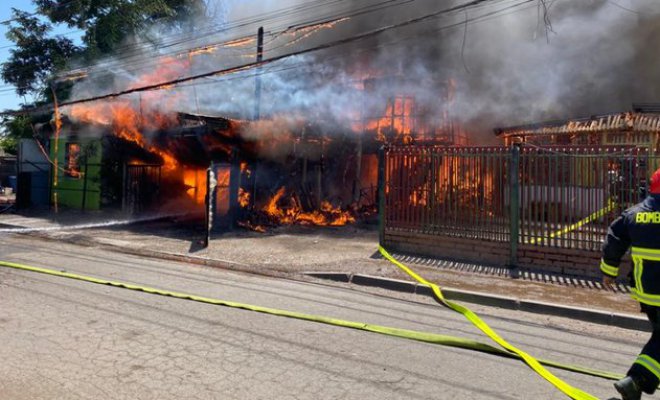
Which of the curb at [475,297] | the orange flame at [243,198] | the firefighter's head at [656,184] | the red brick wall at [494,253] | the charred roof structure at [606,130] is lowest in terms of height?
the curb at [475,297]

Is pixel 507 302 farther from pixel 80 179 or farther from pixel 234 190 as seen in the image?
pixel 80 179

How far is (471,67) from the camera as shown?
669 inches

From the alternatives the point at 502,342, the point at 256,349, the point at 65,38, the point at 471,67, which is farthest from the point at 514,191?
the point at 65,38

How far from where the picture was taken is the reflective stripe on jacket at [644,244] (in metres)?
2.94

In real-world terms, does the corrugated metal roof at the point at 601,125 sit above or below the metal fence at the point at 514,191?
above

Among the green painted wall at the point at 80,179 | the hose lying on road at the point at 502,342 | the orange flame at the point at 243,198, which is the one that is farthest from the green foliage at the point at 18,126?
the hose lying on road at the point at 502,342

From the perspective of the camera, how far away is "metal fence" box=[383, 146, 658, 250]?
275 inches

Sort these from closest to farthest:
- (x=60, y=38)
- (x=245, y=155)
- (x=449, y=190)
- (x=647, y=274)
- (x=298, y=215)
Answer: (x=647, y=274) → (x=449, y=190) → (x=245, y=155) → (x=298, y=215) → (x=60, y=38)

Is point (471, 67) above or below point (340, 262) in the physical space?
above

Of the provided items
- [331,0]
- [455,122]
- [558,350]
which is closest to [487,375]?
[558,350]

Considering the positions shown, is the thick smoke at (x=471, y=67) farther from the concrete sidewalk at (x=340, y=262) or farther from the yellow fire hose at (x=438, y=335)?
the yellow fire hose at (x=438, y=335)

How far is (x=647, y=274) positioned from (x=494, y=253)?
16.3 ft

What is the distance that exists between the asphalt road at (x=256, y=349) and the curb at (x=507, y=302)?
0.20m

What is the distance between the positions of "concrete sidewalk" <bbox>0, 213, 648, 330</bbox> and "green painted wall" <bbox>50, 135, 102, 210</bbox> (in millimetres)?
2932
